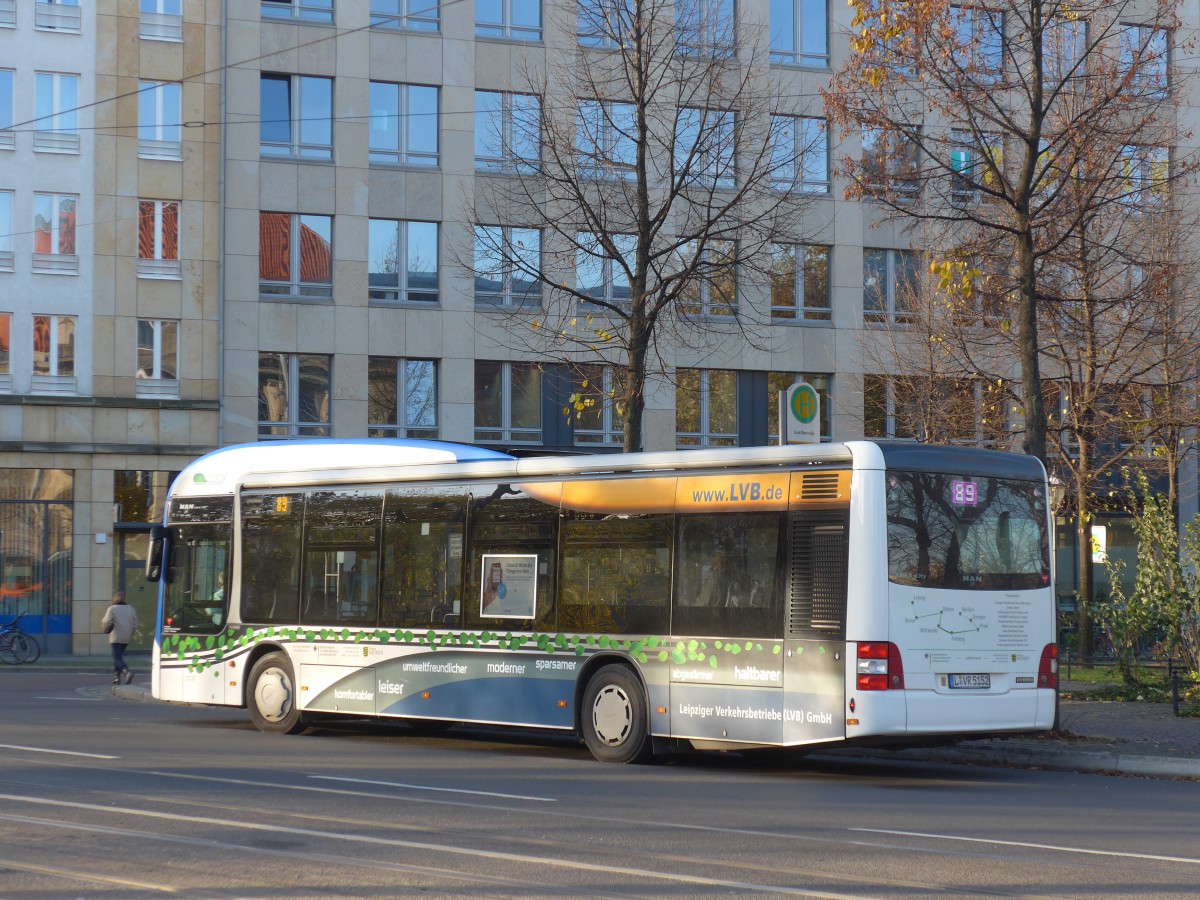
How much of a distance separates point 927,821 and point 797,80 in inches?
1233

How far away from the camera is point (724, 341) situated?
3984cm

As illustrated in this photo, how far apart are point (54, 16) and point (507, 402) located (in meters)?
13.1

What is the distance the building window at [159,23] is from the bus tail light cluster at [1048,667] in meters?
28.6

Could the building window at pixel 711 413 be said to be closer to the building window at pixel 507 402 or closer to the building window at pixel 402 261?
the building window at pixel 507 402

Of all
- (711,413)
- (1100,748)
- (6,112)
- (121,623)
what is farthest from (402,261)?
(1100,748)

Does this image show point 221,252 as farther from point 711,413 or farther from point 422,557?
point 422,557

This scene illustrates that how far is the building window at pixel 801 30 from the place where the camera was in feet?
134

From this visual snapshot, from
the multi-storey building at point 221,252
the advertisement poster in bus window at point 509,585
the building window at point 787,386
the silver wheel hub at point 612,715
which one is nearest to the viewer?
the silver wheel hub at point 612,715

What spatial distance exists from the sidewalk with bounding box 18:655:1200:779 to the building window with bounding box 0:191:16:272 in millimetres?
25932

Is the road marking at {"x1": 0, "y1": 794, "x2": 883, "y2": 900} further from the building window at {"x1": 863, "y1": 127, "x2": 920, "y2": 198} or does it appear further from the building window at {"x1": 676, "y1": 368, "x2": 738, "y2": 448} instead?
the building window at {"x1": 676, "y1": 368, "x2": 738, "y2": 448}

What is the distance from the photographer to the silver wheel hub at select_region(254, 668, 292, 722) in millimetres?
18484

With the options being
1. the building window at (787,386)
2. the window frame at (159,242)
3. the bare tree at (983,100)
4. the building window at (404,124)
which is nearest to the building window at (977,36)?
the bare tree at (983,100)

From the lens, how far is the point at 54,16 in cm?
3759

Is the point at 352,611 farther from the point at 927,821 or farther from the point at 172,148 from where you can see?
the point at 172,148
